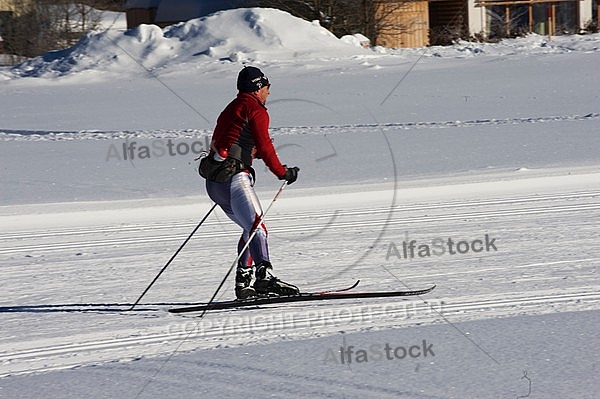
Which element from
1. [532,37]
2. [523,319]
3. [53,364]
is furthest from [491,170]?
[532,37]

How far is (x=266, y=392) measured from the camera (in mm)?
5258

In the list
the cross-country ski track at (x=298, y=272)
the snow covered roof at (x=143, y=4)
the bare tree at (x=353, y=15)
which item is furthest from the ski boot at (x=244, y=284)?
the snow covered roof at (x=143, y=4)

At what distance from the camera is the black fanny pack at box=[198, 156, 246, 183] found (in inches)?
275

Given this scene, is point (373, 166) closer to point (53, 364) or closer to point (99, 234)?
point (99, 234)

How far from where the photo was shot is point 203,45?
91.0 feet

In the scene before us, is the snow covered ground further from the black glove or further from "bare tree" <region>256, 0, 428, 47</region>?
"bare tree" <region>256, 0, 428, 47</region>

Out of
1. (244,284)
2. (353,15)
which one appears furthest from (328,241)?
(353,15)

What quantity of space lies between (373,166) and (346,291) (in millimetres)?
5711

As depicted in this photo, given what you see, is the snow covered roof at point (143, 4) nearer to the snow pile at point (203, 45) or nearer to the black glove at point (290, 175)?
the snow pile at point (203, 45)

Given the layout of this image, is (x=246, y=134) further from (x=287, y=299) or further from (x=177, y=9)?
(x=177, y=9)

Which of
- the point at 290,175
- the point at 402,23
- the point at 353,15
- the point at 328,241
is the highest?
the point at 353,15

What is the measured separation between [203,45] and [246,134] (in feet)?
69.4

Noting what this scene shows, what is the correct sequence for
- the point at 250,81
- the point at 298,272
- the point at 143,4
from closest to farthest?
the point at 250,81 → the point at 298,272 → the point at 143,4

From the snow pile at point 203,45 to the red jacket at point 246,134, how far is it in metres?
19.6
